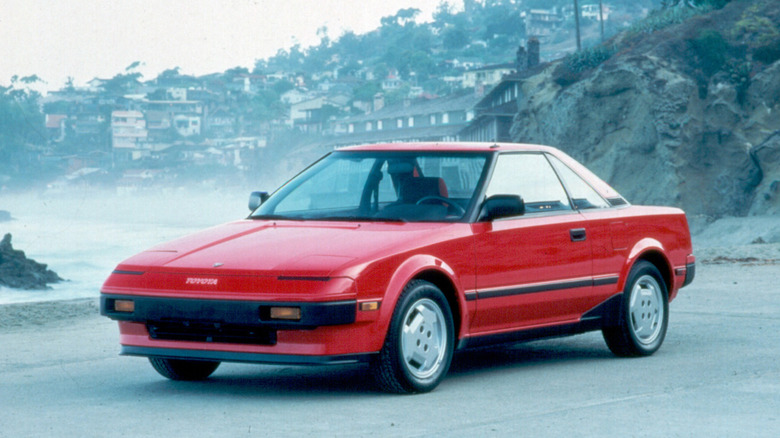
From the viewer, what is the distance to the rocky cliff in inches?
1626

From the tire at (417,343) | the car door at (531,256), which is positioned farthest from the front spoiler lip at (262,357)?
the car door at (531,256)

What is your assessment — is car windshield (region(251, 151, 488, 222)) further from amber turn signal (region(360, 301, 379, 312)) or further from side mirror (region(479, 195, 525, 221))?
amber turn signal (region(360, 301, 379, 312))

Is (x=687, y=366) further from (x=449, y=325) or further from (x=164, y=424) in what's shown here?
(x=164, y=424)

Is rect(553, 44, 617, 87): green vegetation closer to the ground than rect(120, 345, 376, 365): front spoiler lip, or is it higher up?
higher up

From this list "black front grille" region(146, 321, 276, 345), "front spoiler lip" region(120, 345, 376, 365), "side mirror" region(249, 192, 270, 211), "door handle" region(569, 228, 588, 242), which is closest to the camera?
"front spoiler lip" region(120, 345, 376, 365)

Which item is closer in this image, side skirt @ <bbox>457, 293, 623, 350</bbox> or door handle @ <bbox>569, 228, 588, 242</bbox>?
side skirt @ <bbox>457, 293, 623, 350</bbox>

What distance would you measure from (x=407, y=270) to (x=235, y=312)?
39.0 inches

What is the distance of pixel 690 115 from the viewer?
44.1 metres

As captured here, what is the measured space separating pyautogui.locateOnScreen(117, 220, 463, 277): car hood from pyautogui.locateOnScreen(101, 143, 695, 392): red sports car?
0.01 metres

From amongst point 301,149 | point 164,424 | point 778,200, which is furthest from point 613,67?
point 301,149

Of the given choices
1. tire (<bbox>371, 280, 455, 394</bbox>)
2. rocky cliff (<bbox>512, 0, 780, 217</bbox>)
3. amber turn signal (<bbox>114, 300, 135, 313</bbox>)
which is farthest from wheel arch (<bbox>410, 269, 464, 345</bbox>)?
rocky cliff (<bbox>512, 0, 780, 217</bbox>)

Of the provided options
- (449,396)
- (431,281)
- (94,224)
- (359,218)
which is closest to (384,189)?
(359,218)

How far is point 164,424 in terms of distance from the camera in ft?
19.8

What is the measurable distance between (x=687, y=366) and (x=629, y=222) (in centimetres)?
116
